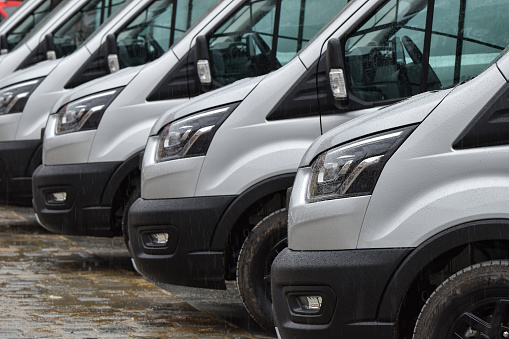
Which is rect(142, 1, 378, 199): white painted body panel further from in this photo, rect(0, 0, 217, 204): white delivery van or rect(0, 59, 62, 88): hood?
rect(0, 59, 62, 88): hood

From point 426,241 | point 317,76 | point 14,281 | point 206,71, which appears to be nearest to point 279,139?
point 317,76

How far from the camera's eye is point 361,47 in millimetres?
6641

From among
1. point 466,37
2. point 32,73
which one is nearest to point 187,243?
point 466,37

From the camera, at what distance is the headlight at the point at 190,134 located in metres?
7.30

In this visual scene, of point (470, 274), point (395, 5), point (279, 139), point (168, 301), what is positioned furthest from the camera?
point (168, 301)

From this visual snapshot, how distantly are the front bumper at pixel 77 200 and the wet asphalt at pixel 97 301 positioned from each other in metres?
0.33

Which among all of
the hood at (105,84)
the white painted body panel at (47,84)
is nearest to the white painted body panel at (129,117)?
the hood at (105,84)

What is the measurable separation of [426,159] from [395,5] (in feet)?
5.51

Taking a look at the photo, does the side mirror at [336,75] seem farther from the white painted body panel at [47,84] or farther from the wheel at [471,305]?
the white painted body panel at [47,84]

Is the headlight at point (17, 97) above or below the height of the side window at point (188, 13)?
below

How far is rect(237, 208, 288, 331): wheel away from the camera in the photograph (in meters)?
7.02

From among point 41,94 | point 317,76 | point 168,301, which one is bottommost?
point 168,301

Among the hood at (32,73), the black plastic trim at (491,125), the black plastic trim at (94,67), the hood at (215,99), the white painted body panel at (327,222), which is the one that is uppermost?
the black plastic trim at (491,125)

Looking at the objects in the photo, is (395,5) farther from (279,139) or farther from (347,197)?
(347,197)
